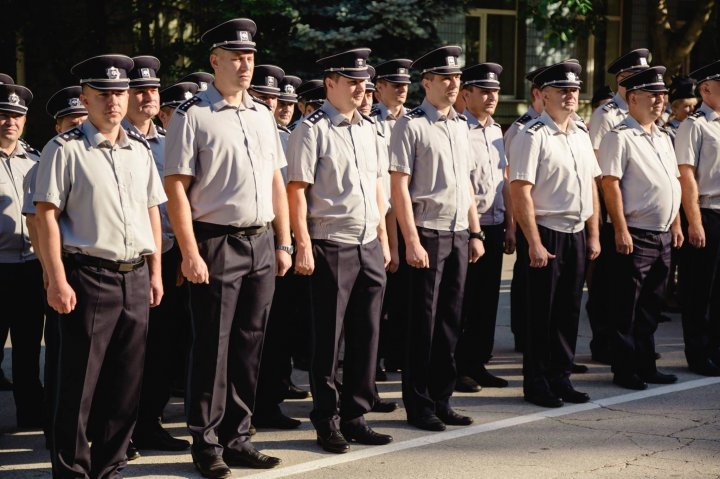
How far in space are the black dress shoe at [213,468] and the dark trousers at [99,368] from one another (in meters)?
0.41

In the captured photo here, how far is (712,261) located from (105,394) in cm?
499

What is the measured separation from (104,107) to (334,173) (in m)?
1.43

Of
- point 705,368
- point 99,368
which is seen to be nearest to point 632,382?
point 705,368

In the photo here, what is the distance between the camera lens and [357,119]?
6297 mm

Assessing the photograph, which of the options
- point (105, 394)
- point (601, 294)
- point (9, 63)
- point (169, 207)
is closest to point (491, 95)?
point (601, 294)

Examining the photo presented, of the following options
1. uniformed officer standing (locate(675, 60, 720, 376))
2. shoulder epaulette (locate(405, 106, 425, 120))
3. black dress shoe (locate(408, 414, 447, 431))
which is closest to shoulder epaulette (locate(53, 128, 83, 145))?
shoulder epaulette (locate(405, 106, 425, 120))

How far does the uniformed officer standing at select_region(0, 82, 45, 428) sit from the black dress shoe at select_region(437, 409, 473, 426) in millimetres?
2386

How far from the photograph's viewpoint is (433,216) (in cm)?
674

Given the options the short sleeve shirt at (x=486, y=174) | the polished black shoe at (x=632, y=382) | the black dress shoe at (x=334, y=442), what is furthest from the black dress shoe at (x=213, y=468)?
the polished black shoe at (x=632, y=382)

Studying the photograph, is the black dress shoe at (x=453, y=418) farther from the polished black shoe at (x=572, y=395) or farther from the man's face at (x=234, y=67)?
the man's face at (x=234, y=67)

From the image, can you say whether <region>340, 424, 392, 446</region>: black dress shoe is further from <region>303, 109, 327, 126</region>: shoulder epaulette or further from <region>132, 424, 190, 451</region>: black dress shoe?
<region>303, 109, 327, 126</region>: shoulder epaulette

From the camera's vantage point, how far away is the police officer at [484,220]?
26.1 feet

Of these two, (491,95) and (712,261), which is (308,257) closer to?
(491,95)

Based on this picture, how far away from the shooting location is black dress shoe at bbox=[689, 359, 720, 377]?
8.16 meters
